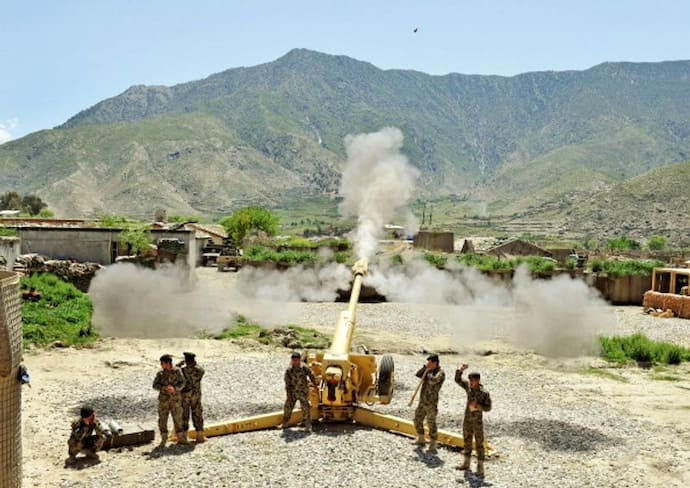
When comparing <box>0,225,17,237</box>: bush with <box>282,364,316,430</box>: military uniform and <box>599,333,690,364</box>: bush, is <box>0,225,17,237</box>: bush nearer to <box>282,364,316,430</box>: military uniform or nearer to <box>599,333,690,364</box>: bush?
<box>282,364,316,430</box>: military uniform

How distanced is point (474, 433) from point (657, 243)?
91897 mm

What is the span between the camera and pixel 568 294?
26984 millimetres

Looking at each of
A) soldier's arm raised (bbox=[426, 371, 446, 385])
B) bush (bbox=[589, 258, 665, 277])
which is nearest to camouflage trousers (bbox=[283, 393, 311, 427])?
soldier's arm raised (bbox=[426, 371, 446, 385])

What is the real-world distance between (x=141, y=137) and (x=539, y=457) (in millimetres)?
195007

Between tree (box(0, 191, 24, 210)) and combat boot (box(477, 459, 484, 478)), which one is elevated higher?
tree (box(0, 191, 24, 210))

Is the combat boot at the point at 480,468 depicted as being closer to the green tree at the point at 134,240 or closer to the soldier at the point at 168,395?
the soldier at the point at 168,395

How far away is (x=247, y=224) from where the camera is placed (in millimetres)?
76938

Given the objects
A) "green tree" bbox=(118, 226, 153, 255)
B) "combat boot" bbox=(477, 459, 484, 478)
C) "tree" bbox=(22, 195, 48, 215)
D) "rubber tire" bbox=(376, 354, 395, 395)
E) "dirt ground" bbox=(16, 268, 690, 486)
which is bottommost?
"dirt ground" bbox=(16, 268, 690, 486)

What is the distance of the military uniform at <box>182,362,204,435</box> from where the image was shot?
1266 cm

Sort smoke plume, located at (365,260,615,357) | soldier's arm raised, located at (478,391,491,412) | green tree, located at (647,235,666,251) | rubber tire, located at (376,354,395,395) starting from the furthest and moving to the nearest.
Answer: green tree, located at (647,235,666,251), smoke plume, located at (365,260,615,357), rubber tire, located at (376,354,395,395), soldier's arm raised, located at (478,391,491,412)

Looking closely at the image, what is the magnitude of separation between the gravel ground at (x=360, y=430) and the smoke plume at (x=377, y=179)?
4.85 metres

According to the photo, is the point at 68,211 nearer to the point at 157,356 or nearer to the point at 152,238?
the point at 152,238

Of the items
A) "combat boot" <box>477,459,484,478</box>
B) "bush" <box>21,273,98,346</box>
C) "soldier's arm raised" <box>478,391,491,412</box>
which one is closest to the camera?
"combat boot" <box>477,459,484,478</box>

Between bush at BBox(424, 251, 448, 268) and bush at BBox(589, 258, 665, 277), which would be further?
bush at BBox(424, 251, 448, 268)
